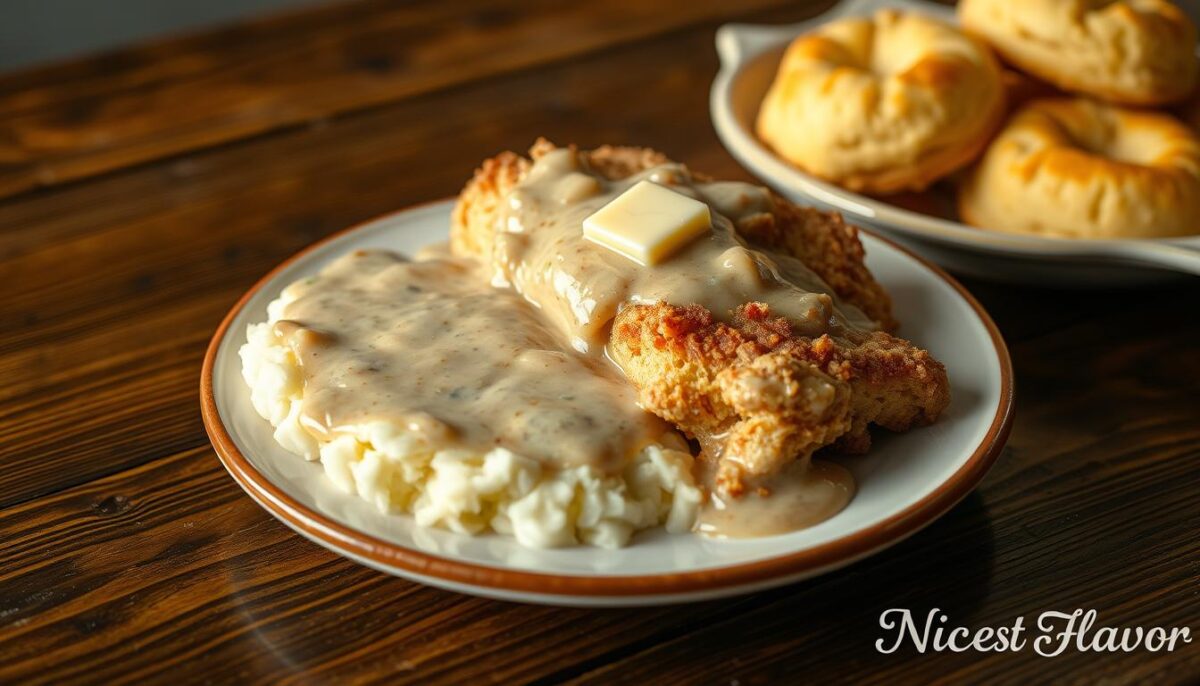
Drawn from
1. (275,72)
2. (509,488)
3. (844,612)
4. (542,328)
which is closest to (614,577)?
(509,488)

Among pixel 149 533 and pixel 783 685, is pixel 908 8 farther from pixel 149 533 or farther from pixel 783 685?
pixel 149 533

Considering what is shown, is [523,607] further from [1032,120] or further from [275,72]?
[275,72]

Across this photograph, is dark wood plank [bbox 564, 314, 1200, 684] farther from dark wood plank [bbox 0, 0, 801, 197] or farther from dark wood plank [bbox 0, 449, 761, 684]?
dark wood plank [bbox 0, 0, 801, 197]

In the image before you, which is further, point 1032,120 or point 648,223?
point 1032,120

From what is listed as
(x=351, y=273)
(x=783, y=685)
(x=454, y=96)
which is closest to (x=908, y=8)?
(x=454, y=96)

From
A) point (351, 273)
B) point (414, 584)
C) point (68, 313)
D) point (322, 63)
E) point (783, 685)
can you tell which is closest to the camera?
point (783, 685)

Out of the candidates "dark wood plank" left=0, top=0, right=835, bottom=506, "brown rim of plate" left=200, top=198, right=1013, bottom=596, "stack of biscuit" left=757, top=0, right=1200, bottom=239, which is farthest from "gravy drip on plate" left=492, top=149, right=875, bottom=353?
"dark wood plank" left=0, top=0, right=835, bottom=506
